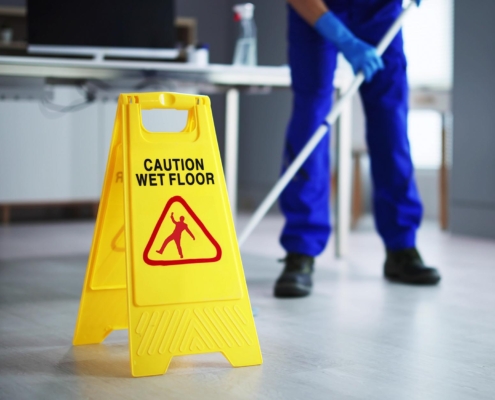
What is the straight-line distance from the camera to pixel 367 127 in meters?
2.34

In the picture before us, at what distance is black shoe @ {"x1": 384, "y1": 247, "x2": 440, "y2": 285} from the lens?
2.21 metres

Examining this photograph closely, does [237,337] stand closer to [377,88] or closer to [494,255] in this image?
[377,88]

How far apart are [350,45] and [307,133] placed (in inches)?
10.7

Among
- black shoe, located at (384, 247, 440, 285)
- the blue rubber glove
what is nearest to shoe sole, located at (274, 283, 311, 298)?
black shoe, located at (384, 247, 440, 285)

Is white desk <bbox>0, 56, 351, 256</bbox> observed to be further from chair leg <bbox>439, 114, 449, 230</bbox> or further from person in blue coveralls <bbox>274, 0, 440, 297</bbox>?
chair leg <bbox>439, 114, 449, 230</bbox>

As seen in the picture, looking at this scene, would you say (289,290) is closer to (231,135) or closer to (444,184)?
(231,135)

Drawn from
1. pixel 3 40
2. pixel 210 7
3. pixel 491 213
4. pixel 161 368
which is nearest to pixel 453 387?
pixel 161 368

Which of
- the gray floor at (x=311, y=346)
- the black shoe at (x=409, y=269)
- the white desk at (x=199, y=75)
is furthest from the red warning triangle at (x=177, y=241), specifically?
the white desk at (x=199, y=75)

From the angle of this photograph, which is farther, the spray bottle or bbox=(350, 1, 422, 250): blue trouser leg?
the spray bottle

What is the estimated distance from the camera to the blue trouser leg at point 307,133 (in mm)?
2182

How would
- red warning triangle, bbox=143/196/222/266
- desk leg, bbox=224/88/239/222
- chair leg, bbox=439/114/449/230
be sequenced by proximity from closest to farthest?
1. red warning triangle, bbox=143/196/222/266
2. desk leg, bbox=224/88/239/222
3. chair leg, bbox=439/114/449/230

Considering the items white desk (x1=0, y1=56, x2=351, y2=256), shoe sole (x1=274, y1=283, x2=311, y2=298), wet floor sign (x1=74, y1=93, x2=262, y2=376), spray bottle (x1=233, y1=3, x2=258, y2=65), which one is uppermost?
spray bottle (x1=233, y1=3, x2=258, y2=65)

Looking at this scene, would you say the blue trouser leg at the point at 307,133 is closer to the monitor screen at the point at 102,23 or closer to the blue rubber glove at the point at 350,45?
the blue rubber glove at the point at 350,45

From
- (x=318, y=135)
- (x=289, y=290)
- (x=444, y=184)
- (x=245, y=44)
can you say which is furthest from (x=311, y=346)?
(x=444, y=184)
